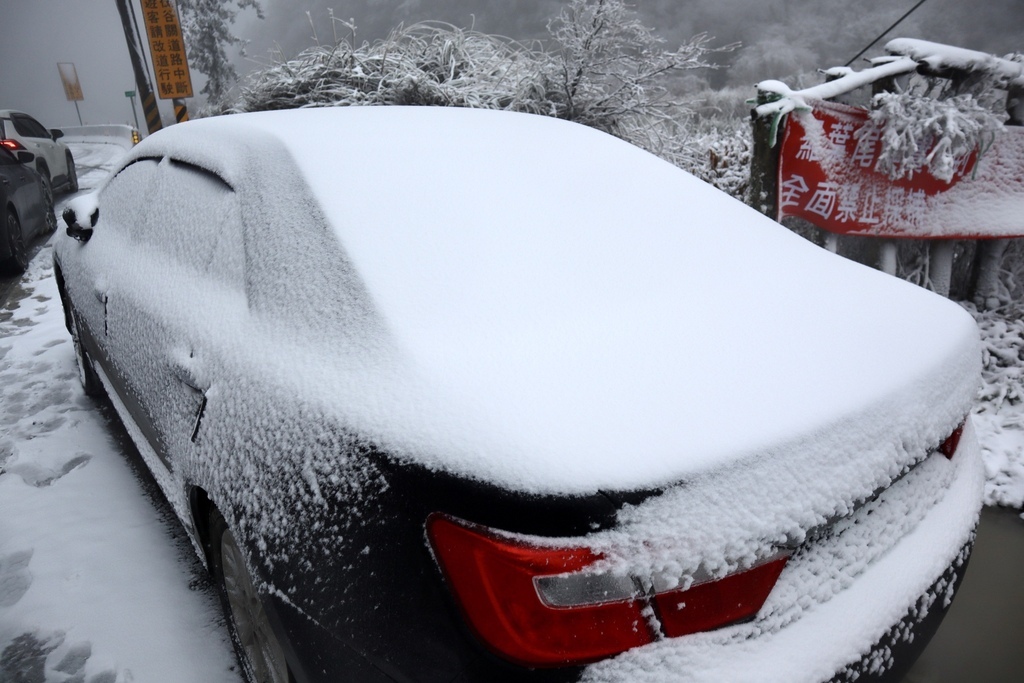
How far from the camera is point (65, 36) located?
42469 millimetres

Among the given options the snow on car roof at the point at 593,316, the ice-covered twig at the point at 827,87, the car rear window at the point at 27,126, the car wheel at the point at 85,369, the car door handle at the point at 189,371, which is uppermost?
the car rear window at the point at 27,126

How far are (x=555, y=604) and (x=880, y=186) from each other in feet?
11.3

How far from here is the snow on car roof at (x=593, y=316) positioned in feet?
2.95

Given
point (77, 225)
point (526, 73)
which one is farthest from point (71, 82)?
point (77, 225)

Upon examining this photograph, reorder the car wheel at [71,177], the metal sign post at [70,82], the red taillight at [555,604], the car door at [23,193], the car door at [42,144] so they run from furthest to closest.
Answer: the metal sign post at [70,82] → the car wheel at [71,177] → the car door at [42,144] → the car door at [23,193] → the red taillight at [555,604]

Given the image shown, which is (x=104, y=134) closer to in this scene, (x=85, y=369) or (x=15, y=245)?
(x=15, y=245)

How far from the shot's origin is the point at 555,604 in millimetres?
817

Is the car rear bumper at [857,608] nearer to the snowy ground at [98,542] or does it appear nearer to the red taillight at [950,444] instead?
the red taillight at [950,444]

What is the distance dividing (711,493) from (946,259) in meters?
3.66

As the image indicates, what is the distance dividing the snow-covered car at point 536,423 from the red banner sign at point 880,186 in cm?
190

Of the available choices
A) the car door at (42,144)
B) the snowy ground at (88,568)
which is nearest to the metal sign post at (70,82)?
the car door at (42,144)

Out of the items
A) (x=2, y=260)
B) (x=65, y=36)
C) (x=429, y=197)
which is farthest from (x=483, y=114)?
(x=65, y=36)

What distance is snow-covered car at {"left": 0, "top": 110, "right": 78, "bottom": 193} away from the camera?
8.82m

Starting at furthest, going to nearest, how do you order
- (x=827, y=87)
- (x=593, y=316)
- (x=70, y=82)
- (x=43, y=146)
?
(x=70, y=82) < (x=43, y=146) < (x=827, y=87) < (x=593, y=316)
